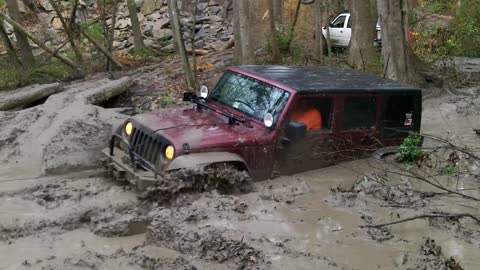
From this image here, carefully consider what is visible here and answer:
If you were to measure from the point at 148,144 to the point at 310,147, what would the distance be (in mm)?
1972

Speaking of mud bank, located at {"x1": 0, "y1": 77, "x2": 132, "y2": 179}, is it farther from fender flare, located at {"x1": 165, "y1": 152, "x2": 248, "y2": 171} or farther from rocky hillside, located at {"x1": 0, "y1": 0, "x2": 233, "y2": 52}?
rocky hillside, located at {"x1": 0, "y1": 0, "x2": 233, "y2": 52}

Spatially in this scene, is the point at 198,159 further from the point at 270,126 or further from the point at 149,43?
the point at 149,43

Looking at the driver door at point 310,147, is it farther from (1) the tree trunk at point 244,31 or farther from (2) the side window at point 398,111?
(1) the tree trunk at point 244,31

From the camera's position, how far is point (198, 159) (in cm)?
591

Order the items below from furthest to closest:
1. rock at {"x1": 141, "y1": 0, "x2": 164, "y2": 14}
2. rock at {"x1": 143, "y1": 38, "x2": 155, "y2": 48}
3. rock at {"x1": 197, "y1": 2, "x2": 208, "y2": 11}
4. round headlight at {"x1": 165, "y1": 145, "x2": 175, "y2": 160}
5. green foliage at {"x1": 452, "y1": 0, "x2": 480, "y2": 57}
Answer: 1. rock at {"x1": 141, "y1": 0, "x2": 164, "y2": 14}
2. rock at {"x1": 197, "y1": 2, "x2": 208, "y2": 11}
3. rock at {"x1": 143, "y1": 38, "x2": 155, "y2": 48}
4. green foliage at {"x1": 452, "y1": 0, "x2": 480, "y2": 57}
5. round headlight at {"x1": 165, "y1": 145, "x2": 175, "y2": 160}

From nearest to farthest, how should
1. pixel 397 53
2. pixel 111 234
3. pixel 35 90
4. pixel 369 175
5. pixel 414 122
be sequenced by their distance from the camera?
pixel 111 234 < pixel 369 175 < pixel 414 122 < pixel 35 90 < pixel 397 53

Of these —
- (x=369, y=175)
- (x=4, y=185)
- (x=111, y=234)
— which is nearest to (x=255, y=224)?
(x=111, y=234)

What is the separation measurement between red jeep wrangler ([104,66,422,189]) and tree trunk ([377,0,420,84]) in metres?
4.67

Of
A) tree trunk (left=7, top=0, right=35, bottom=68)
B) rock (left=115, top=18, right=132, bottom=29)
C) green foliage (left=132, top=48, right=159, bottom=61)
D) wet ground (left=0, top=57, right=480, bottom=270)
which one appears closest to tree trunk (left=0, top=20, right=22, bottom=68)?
tree trunk (left=7, top=0, right=35, bottom=68)

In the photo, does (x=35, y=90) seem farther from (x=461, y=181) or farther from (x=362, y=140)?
(x=461, y=181)

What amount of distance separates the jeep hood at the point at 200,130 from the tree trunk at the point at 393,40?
21.1 feet

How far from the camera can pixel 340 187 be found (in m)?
7.05

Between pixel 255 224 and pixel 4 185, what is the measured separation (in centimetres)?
318

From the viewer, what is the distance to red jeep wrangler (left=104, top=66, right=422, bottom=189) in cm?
618
